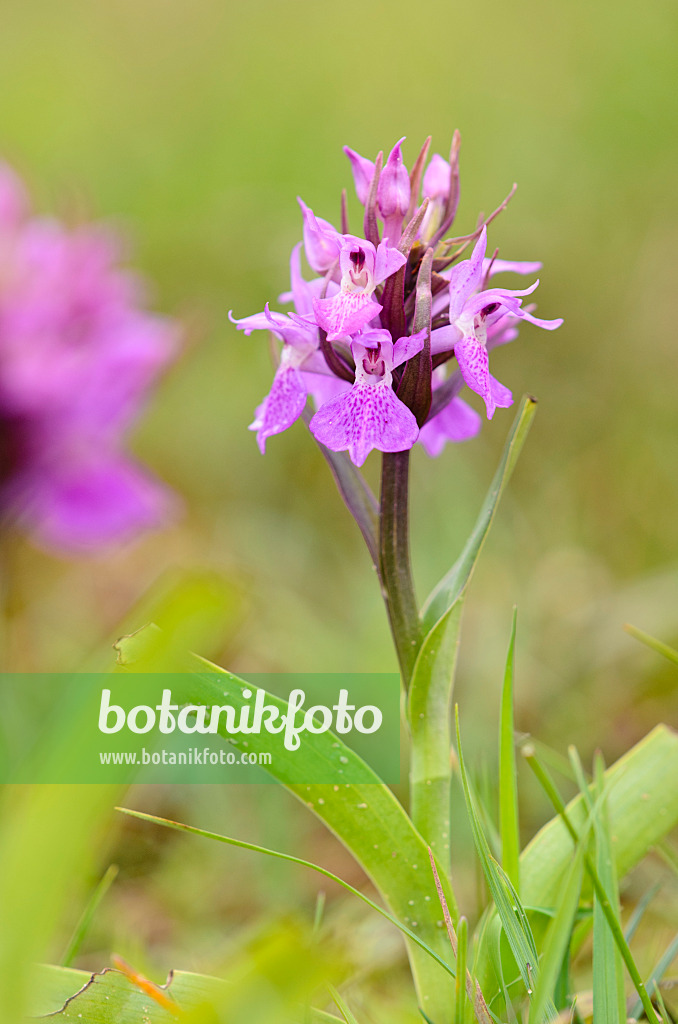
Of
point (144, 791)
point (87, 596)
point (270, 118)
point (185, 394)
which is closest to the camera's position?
point (144, 791)

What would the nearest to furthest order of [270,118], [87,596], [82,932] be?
[82,932], [87,596], [270,118]

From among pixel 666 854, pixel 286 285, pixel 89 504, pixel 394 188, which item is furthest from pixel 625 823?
pixel 286 285

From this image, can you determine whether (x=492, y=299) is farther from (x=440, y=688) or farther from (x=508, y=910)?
(x=508, y=910)

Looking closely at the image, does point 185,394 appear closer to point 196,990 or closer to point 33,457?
point 33,457

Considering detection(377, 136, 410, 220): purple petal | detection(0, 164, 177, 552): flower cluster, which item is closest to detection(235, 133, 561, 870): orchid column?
detection(377, 136, 410, 220): purple petal

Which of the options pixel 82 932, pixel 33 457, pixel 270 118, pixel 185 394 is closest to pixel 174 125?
pixel 270 118

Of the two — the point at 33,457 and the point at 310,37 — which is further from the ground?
the point at 310,37

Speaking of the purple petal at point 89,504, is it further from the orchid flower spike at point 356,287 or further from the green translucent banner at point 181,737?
the orchid flower spike at point 356,287

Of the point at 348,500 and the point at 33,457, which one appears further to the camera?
the point at 33,457
